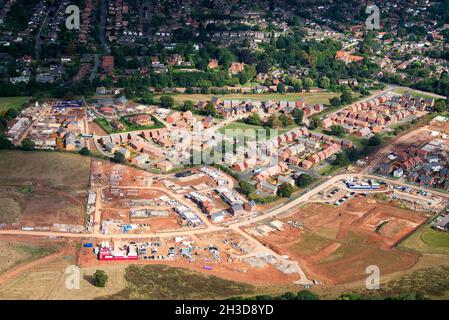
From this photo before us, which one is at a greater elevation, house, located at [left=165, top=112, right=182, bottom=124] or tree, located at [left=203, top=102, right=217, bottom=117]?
tree, located at [left=203, top=102, right=217, bottom=117]

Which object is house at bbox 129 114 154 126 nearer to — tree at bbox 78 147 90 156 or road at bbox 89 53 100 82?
tree at bbox 78 147 90 156

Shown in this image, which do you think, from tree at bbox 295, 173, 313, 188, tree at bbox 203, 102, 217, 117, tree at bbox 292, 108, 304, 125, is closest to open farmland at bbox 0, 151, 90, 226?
tree at bbox 203, 102, 217, 117

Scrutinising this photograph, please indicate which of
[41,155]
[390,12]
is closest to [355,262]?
[41,155]

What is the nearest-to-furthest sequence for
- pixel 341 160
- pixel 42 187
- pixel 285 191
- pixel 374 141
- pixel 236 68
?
pixel 42 187 → pixel 285 191 → pixel 341 160 → pixel 374 141 → pixel 236 68

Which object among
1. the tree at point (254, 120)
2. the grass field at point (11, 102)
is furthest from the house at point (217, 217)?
the grass field at point (11, 102)

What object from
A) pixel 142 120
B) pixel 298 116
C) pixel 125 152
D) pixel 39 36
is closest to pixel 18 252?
pixel 125 152

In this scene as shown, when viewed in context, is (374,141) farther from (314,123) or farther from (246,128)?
(246,128)
